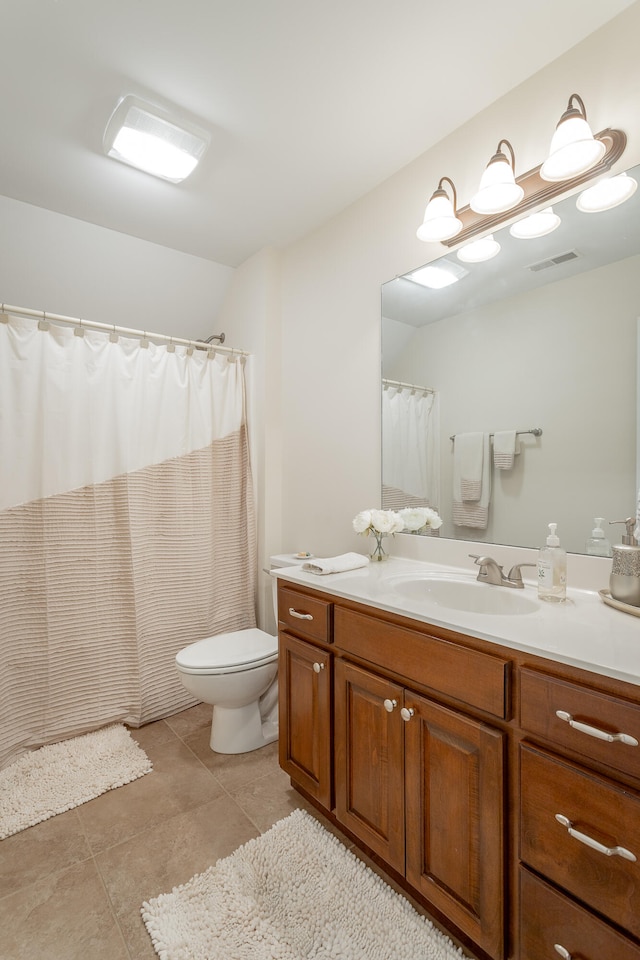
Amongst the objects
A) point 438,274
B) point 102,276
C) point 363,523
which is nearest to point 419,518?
point 363,523

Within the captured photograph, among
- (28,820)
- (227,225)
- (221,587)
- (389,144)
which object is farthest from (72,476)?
(389,144)

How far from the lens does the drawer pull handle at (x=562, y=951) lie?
88 centimetres

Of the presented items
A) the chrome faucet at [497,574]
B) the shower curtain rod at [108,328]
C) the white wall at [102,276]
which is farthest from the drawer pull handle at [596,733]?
the white wall at [102,276]

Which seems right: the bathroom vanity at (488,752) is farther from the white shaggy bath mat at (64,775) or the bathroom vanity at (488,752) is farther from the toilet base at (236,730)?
the white shaggy bath mat at (64,775)

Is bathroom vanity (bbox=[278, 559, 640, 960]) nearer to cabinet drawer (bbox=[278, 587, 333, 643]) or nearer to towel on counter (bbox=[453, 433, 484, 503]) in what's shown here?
cabinet drawer (bbox=[278, 587, 333, 643])

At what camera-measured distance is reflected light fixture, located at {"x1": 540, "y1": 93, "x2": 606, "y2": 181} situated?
4.03ft

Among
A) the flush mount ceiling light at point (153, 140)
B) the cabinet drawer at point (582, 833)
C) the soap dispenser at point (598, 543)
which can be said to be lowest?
the cabinet drawer at point (582, 833)

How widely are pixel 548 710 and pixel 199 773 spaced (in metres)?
1.56

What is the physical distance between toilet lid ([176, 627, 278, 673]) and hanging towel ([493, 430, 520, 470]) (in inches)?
49.5

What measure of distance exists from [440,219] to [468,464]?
2.96 ft

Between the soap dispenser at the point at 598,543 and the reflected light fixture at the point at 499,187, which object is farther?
the reflected light fixture at the point at 499,187

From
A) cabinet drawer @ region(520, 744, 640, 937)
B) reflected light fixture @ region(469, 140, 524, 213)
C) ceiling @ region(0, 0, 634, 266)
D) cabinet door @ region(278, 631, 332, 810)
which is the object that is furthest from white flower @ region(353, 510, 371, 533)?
ceiling @ region(0, 0, 634, 266)

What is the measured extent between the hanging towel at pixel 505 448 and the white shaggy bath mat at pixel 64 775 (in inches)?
75.4

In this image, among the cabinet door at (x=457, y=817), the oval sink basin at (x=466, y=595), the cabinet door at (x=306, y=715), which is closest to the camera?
the cabinet door at (x=457, y=817)
